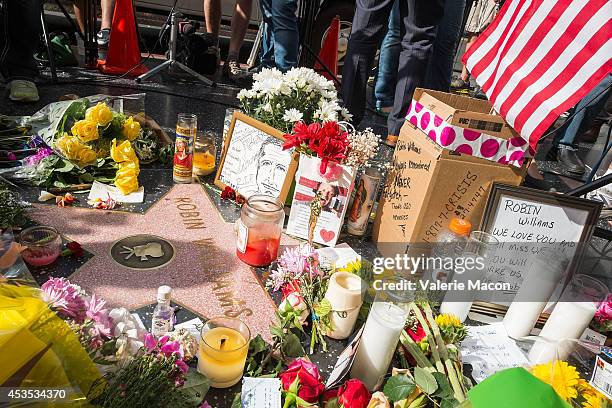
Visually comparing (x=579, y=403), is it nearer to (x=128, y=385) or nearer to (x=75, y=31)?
(x=128, y=385)

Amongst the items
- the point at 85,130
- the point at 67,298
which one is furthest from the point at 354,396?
the point at 85,130

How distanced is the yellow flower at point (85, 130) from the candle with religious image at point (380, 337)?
1571mm

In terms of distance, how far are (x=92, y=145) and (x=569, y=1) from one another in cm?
214

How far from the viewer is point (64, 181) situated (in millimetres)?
2068

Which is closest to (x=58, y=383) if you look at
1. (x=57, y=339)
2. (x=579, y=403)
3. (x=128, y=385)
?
(x=57, y=339)

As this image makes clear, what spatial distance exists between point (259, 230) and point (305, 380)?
703mm

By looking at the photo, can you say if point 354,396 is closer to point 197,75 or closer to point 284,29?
point 284,29

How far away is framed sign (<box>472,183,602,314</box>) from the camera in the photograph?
1.68 m

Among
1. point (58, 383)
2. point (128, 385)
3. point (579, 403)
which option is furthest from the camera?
point (579, 403)

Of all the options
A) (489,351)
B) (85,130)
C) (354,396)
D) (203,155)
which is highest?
(85,130)

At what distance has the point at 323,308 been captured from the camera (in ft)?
Answer: 4.60

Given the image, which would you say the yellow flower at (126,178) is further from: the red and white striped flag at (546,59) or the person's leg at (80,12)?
the person's leg at (80,12)

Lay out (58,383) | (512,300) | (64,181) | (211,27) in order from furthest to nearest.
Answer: (211,27), (64,181), (512,300), (58,383)

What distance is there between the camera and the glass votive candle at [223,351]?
1131 mm
